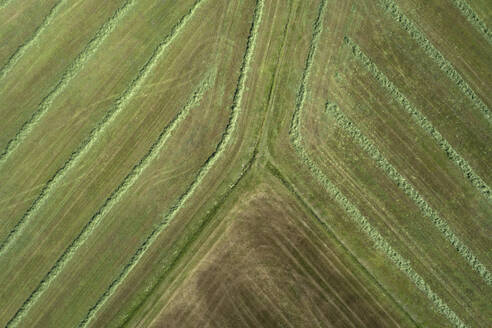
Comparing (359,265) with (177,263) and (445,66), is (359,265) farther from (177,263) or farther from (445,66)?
(445,66)

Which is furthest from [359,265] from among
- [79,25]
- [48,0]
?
[48,0]

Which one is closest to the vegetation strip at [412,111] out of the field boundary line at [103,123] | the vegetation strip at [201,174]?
the vegetation strip at [201,174]

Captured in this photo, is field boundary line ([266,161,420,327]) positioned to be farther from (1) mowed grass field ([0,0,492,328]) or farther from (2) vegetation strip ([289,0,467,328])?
(2) vegetation strip ([289,0,467,328])

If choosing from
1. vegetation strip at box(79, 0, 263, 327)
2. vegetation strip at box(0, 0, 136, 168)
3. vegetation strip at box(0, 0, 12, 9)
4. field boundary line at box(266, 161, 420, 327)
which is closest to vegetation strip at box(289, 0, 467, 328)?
field boundary line at box(266, 161, 420, 327)

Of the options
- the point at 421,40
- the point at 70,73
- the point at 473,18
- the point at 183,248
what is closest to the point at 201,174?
the point at 183,248

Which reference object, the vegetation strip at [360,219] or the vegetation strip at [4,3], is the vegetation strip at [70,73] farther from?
the vegetation strip at [360,219]

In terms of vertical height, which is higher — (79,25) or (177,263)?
(79,25)

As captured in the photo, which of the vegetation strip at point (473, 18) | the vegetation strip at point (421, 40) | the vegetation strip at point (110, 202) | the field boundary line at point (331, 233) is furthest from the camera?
the vegetation strip at point (473, 18)

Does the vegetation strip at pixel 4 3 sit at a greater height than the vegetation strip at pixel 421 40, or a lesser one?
greater
